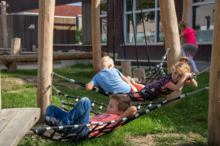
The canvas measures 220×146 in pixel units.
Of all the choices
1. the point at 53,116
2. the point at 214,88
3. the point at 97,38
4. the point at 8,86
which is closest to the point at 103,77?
the point at 53,116

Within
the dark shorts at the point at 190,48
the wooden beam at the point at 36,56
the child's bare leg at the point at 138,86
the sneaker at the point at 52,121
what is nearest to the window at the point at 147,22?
the wooden beam at the point at 36,56

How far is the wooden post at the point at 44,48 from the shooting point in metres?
3.46

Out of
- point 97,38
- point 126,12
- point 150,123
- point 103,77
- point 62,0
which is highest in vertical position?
point 62,0

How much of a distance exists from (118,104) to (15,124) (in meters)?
1.33

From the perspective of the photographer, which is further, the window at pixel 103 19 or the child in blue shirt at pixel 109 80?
the window at pixel 103 19

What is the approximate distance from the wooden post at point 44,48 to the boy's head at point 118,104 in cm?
101

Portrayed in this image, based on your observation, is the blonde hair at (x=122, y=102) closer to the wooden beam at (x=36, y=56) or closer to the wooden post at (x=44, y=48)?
the wooden post at (x=44, y=48)

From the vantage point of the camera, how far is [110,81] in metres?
3.84

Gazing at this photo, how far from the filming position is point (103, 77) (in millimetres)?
3830

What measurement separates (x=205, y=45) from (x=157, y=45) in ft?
7.54

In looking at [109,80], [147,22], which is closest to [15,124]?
[109,80]

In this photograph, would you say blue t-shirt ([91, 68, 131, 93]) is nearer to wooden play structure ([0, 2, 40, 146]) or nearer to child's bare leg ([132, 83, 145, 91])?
child's bare leg ([132, 83, 145, 91])

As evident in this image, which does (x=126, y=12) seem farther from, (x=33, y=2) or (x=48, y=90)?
(x=48, y=90)

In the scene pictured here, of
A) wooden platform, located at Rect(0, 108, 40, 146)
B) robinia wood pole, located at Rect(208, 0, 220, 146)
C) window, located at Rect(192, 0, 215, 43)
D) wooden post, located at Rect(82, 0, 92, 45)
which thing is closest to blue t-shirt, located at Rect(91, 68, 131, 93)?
robinia wood pole, located at Rect(208, 0, 220, 146)
